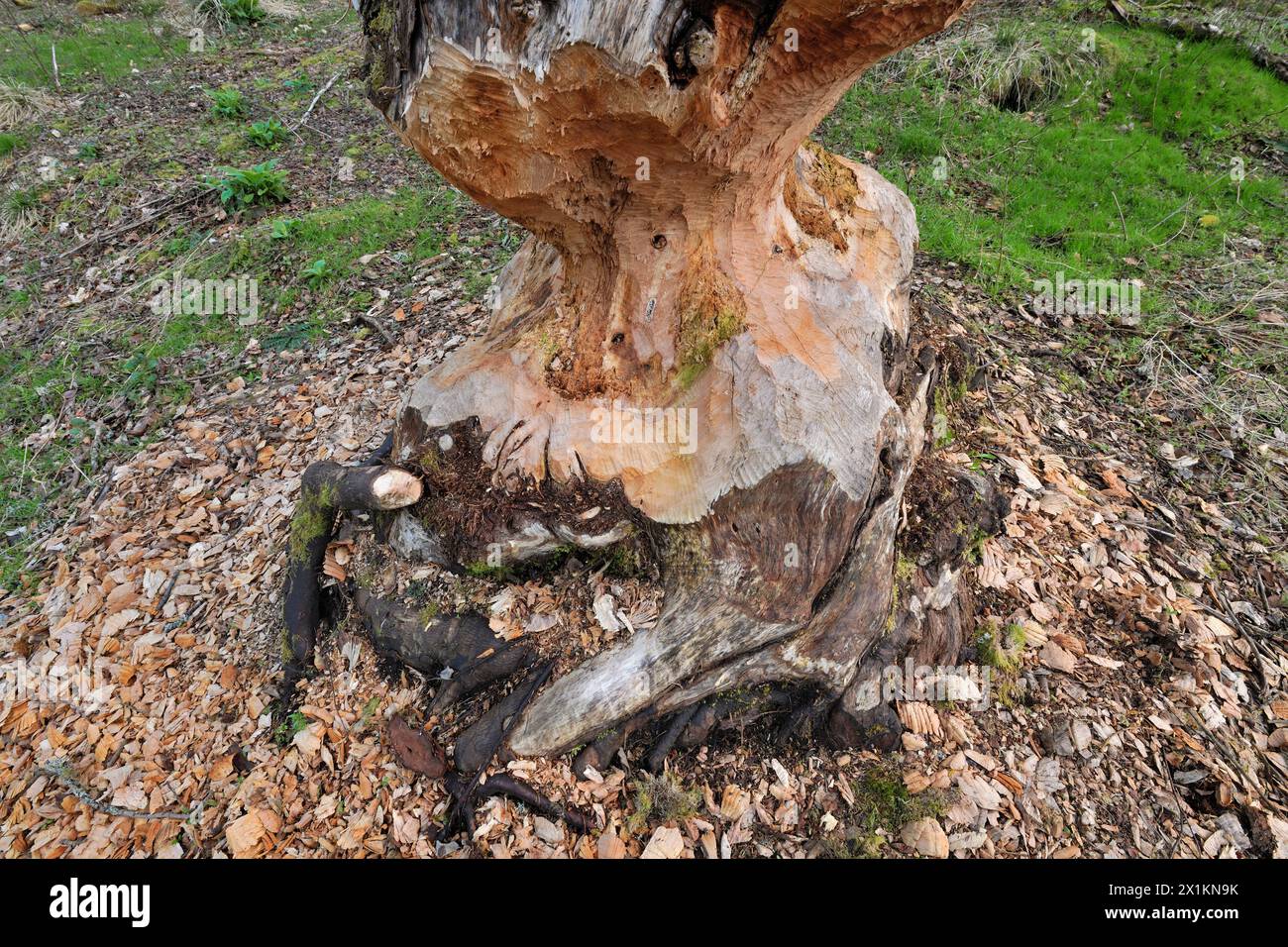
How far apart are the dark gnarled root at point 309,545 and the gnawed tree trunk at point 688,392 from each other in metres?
0.28

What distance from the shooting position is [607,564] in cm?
285

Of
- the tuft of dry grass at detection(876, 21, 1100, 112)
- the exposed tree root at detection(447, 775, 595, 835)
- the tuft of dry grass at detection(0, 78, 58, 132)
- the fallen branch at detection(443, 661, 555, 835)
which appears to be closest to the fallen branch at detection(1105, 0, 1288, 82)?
the tuft of dry grass at detection(876, 21, 1100, 112)

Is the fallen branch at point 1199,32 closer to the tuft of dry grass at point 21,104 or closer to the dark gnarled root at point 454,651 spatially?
the dark gnarled root at point 454,651

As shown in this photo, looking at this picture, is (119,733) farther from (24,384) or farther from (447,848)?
(24,384)

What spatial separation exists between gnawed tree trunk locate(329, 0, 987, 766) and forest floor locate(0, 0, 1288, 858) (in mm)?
311

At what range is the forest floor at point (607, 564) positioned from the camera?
260 cm

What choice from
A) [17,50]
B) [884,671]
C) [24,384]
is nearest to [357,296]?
[24,384]

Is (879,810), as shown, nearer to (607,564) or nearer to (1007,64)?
(607,564)

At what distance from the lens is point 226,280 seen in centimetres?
569

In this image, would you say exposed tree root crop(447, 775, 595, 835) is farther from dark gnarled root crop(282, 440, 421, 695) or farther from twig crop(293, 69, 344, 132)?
twig crop(293, 69, 344, 132)

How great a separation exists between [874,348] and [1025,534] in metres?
1.52

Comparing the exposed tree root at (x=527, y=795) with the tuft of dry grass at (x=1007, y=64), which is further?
the tuft of dry grass at (x=1007, y=64)

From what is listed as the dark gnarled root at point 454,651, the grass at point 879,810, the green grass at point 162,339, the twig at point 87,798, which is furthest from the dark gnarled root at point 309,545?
the green grass at point 162,339

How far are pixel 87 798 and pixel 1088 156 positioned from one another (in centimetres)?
866
